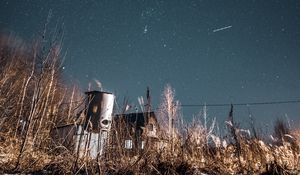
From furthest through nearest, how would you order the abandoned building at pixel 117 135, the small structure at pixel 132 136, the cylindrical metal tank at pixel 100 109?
the cylindrical metal tank at pixel 100 109 → the small structure at pixel 132 136 → the abandoned building at pixel 117 135

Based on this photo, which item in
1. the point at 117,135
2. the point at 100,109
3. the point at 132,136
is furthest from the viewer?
the point at 100,109

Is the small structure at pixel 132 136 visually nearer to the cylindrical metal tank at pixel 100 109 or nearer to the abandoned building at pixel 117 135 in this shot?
the abandoned building at pixel 117 135

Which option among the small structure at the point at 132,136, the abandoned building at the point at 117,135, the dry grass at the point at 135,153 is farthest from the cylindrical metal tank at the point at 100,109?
the small structure at the point at 132,136

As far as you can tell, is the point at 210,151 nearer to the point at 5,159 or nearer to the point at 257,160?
the point at 257,160

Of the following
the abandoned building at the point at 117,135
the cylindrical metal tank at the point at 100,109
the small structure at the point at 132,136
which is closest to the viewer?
the abandoned building at the point at 117,135

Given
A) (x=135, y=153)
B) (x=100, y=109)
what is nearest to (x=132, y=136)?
(x=135, y=153)

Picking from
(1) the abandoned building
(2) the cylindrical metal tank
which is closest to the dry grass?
(1) the abandoned building

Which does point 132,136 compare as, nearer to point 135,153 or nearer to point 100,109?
point 135,153

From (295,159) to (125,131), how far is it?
142 inches

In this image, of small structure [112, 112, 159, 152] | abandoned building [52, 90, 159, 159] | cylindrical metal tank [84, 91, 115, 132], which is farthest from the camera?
cylindrical metal tank [84, 91, 115, 132]

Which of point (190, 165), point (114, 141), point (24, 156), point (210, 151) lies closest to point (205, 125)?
point (210, 151)

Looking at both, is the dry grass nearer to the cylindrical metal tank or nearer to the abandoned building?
the abandoned building

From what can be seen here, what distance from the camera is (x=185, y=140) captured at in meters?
4.16

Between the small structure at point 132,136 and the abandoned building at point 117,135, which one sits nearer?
the abandoned building at point 117,135
